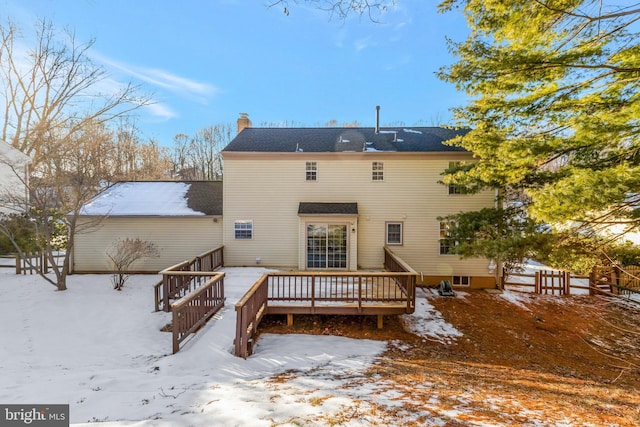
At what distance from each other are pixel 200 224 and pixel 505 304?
12.6 meters

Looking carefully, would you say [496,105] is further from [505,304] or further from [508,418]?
[505,304]

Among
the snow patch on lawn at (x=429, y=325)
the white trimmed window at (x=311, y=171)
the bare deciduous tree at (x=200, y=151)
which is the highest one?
the bare deciduous tree at (x=200, y=151)

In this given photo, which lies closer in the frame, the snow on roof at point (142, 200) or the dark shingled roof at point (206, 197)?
the snow on roof at point (142, 200)

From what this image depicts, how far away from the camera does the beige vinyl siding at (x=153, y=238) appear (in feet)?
37.8

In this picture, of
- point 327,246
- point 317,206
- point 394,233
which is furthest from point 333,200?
point 394,233

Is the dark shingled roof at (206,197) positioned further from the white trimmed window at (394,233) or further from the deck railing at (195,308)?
the white trimmed window at (394,233)

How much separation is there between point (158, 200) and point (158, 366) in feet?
31.6

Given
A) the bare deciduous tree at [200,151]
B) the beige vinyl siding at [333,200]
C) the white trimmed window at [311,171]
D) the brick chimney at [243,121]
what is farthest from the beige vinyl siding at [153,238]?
the bare deciduous tree at [200,151]

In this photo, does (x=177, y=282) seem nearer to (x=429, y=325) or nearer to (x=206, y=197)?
(x=206, y=197)

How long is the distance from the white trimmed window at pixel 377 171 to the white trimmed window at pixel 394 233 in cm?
200

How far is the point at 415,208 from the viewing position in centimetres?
1141

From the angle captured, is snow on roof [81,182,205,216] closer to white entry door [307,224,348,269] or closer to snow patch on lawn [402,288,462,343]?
white entry door [307,224,348,269]

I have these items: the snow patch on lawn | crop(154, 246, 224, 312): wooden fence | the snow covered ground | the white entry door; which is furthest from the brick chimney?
the snow patch on lawn

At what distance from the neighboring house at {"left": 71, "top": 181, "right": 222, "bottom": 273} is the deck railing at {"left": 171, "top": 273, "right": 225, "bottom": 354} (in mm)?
5157
